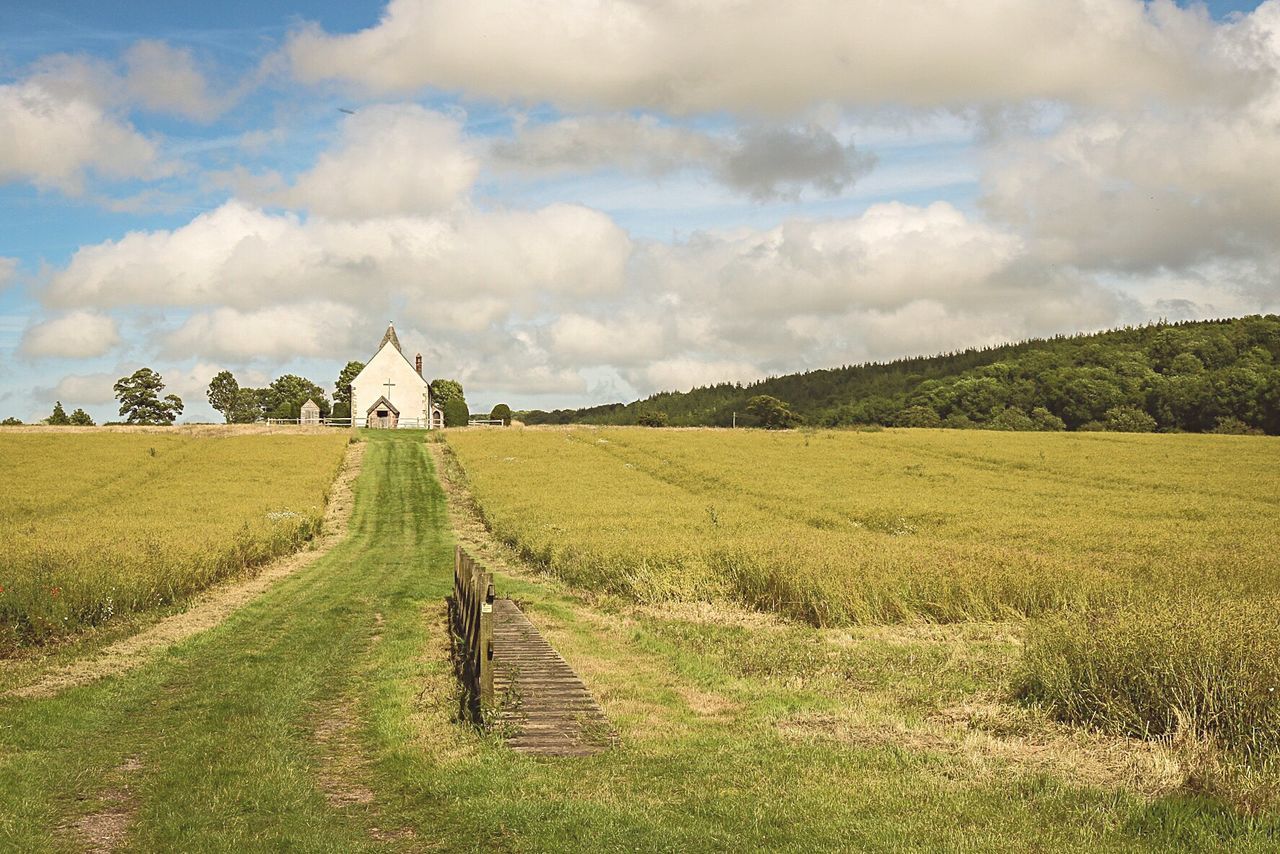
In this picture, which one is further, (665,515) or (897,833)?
(665,515)

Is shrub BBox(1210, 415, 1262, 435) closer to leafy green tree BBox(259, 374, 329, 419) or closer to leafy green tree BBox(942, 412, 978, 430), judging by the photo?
leafy green tree BBox(942, 412, 978, 430)

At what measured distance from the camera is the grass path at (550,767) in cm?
764

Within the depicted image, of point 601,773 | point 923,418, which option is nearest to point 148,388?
point 923,418

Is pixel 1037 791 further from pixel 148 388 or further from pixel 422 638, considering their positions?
pixel 148 388

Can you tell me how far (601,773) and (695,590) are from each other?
12069 mm

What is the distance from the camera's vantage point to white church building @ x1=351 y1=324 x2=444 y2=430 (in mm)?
105625

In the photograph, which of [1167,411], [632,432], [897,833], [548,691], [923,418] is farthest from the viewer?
[923,418]

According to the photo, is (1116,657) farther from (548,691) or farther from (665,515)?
(665,515)

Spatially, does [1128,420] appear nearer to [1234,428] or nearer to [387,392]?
[1234,428]

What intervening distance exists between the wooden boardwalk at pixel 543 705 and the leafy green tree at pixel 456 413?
303 ft

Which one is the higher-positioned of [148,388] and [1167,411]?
[148,388]

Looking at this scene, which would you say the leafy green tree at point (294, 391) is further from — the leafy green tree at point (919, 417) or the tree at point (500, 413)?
the leafy green tree at point (919, 417)

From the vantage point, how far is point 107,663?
15234mm

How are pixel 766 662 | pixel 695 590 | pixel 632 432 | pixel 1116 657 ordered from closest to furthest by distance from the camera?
pixel 1116 657
pixel 766 662
pixel 695 590
pixel 632 432
